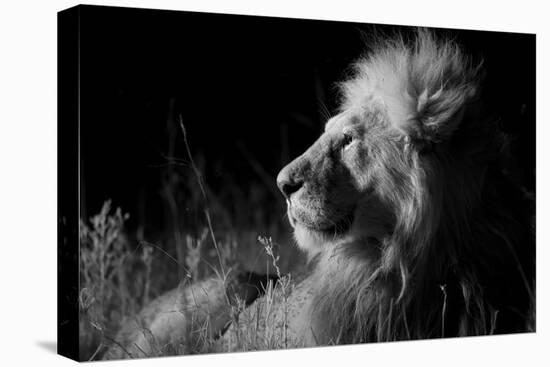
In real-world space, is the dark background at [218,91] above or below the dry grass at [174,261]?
above

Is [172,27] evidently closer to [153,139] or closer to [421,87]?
[153,139]

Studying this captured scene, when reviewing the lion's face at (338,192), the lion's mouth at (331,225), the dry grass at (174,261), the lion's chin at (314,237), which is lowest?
the dry grass at (174,261)

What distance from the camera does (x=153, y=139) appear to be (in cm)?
449

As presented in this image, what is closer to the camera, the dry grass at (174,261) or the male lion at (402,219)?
the male lion at (402,219)

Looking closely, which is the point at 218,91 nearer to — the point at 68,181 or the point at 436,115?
the point at 68,181

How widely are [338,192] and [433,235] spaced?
17.6 inches

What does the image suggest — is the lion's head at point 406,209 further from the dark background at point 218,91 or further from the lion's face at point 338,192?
the dark background at point 218,91

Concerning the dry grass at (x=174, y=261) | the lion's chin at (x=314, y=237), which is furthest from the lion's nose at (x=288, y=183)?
the dry grass at (x=174, y=261)

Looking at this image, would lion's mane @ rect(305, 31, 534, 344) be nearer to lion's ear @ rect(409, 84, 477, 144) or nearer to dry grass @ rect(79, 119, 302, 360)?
lion's ear @ rect(409, 84, 477, 144)

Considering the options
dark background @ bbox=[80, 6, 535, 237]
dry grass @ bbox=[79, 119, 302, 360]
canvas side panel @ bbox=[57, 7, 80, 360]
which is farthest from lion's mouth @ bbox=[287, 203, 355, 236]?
canvas side panel @ bbox=[57, 7, 80, 360]

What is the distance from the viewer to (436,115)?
4246mm

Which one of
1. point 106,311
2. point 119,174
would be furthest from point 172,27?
point 106,311

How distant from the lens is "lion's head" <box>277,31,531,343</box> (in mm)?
4172

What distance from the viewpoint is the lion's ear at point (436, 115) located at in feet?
13.8
